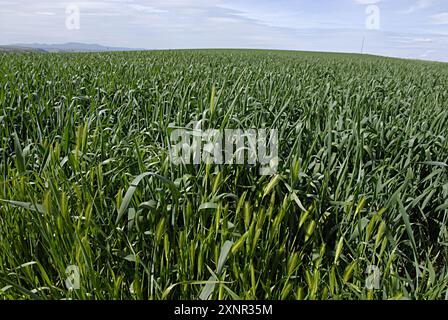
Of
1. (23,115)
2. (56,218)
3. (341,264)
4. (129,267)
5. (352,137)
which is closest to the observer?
(56,218)

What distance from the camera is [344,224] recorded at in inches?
67.5

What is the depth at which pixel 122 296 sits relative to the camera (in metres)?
1.38

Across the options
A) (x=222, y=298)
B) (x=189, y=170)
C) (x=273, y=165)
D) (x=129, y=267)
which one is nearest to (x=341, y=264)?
(x=273, y=165)

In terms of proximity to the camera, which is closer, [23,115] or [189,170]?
[189,170]

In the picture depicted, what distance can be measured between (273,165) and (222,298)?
0.72 meters

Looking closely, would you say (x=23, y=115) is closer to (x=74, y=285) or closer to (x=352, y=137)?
(x=74, y=285)

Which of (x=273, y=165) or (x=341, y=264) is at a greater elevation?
(x=273, y=165)

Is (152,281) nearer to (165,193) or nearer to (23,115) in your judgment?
(165,193)

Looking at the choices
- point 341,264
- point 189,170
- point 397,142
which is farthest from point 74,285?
point 397,142

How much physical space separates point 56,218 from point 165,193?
0.43 metres

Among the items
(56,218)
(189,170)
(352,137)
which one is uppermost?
(352,137)

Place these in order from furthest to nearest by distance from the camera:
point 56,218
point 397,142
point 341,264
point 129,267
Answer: point 397,142
point 341,264
point 129,267
point 56,218
